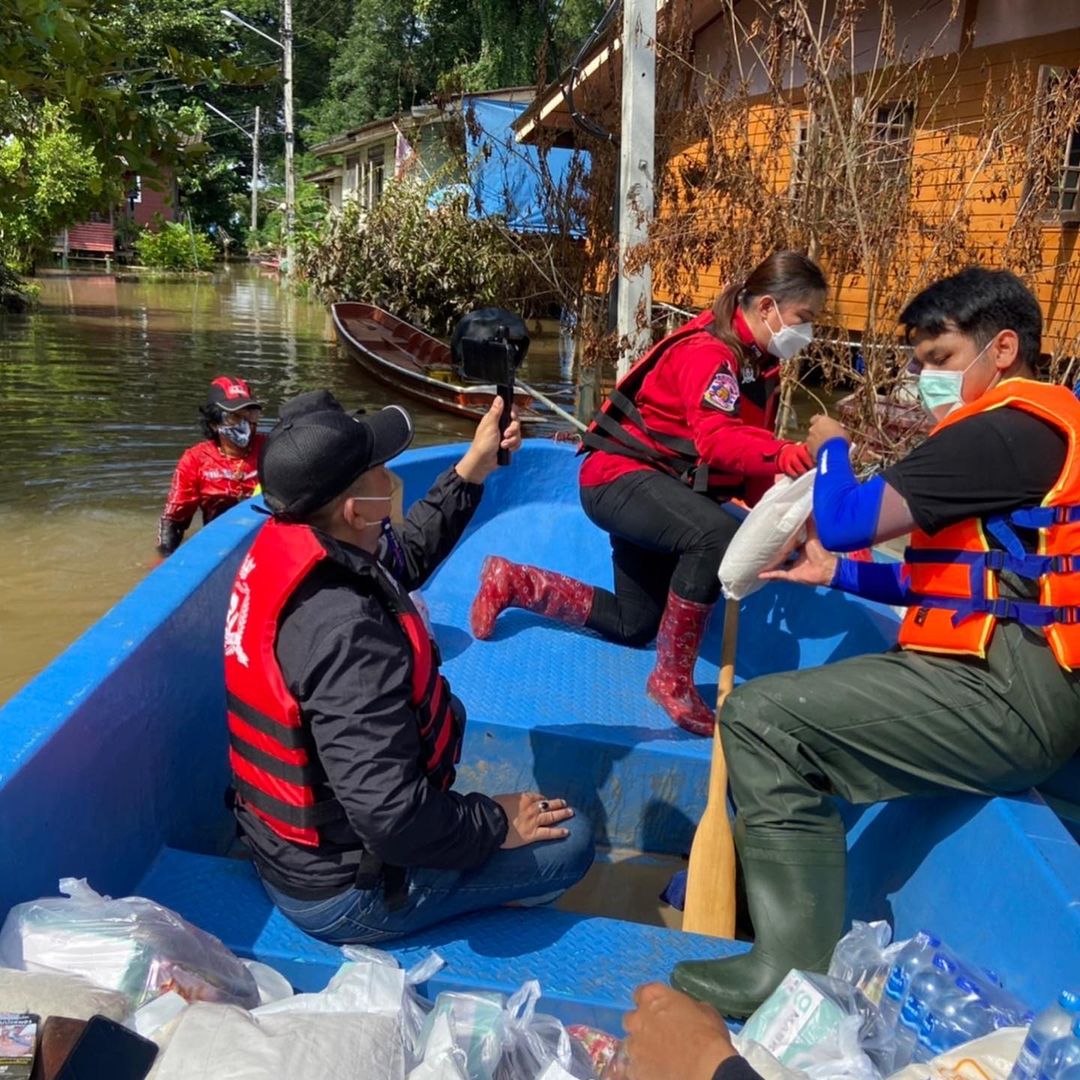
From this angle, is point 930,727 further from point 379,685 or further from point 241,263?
point 241,263

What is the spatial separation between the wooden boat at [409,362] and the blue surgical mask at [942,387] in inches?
325

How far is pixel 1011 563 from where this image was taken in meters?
2.09

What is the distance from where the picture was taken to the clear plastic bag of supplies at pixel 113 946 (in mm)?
1719

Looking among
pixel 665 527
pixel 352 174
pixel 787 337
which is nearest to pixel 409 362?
pixel 665 527

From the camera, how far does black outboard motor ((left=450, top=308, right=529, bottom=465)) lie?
2.85 metres

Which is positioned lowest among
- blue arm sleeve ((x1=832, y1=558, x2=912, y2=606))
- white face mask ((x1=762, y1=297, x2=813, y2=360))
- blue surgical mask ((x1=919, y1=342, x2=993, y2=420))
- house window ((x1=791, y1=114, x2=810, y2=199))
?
blue arm sleeve ((x1=832, y1=558, x2=912, y2=606))

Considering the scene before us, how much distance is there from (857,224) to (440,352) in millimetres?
10667

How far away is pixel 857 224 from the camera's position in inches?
200

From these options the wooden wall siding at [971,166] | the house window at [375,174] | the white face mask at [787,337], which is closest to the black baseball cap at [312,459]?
the white face mask at [787,337]

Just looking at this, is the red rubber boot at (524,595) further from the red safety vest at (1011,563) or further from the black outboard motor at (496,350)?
the red safety vest at (1011,563)

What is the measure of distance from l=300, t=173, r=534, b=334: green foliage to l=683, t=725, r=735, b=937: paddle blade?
44.8 feet

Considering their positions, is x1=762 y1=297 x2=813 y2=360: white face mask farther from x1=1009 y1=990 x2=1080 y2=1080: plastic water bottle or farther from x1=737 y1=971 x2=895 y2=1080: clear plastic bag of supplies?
x1=1009 y1=990 x2=1080 y2=1080: plastic water bottle

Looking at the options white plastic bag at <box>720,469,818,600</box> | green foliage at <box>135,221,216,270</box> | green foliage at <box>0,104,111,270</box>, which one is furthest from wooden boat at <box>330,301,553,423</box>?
green foliage at <box>135,221,216,270</box>

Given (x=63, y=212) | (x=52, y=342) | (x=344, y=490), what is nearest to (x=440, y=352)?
(x=52, y=342)
